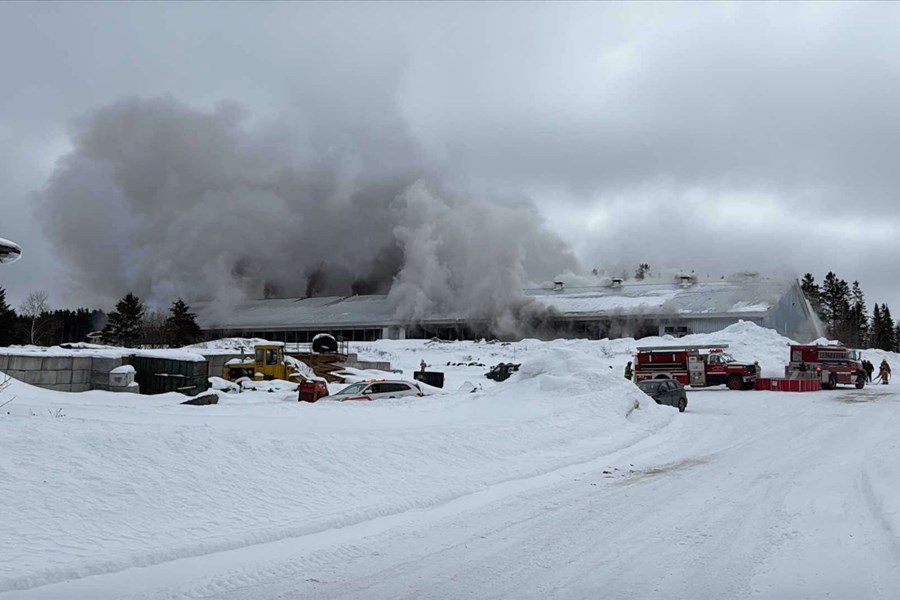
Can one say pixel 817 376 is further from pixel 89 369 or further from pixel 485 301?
pixel 485 301

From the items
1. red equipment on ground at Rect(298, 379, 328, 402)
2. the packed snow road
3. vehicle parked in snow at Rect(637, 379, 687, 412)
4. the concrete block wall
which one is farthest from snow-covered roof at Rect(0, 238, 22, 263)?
vehicle parked in snow at Rect(637, 379, 687, 412)

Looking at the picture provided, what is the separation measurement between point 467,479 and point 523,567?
4.45 meters

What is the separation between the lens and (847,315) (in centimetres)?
11325

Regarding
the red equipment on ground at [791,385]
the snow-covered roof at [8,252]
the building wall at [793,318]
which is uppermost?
the building wall at [793,318]

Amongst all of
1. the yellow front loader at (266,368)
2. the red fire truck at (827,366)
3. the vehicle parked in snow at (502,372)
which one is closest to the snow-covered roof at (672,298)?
the red fire truck at (827,366)

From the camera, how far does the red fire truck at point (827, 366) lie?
39406 millimetres

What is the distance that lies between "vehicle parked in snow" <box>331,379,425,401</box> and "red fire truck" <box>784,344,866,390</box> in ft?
82.6

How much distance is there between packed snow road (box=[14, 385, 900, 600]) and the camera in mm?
6242

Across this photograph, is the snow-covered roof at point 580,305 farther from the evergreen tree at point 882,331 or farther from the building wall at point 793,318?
the evergreen tree at point 882,331

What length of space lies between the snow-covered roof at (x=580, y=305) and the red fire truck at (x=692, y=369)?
92.9 feet

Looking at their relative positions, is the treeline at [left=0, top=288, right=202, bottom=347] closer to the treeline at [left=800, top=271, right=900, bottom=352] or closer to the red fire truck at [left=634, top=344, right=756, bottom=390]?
the red fire truck at [left=634, top=344, right=756, bottom=390]

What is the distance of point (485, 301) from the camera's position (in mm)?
79500

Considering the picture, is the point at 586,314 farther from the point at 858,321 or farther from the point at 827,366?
the point at 858,321

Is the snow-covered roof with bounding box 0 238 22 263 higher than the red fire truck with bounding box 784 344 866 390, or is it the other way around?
the snow-covered roof with bounding box 0 238 22 263
